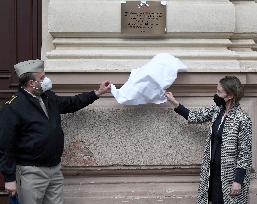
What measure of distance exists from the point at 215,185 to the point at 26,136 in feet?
5.34

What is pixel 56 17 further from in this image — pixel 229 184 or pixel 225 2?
pixel 229 184

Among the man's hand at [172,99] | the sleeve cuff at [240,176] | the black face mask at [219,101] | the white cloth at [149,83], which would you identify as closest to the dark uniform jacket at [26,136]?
the white cloth at [149,83]

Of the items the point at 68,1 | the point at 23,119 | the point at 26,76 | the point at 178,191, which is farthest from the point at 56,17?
the point at 178,191

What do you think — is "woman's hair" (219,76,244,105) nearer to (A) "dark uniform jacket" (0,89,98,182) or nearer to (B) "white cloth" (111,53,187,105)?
(B) "white cloth" (111,53,187,105)

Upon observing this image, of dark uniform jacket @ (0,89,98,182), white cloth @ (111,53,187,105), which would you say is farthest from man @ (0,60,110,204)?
white cloth @ (111,53,187,105)

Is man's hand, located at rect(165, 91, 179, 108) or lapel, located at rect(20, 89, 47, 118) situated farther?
man's hand, located at rect(165, 91, 179, 108)

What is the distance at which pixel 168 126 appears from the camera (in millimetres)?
5047

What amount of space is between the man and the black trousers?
1.30m

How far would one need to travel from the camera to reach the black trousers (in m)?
4.56

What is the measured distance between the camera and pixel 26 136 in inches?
169

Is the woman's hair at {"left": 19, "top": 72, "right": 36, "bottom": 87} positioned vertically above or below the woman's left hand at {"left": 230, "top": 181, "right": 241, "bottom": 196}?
above

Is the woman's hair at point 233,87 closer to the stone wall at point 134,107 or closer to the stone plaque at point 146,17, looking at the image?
the stone wall at point 134,107

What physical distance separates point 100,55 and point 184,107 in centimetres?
91

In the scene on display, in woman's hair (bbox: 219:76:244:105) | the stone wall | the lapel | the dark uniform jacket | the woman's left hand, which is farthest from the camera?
the stone wall
